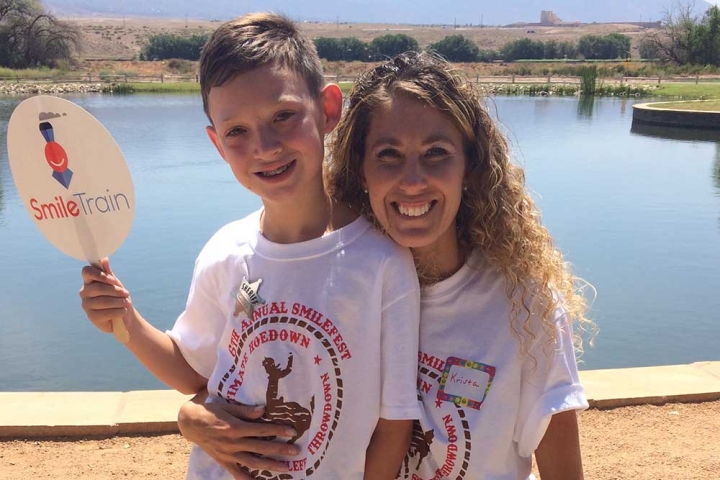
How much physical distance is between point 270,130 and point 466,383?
0.74 m

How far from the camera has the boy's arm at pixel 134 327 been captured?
5.61ft

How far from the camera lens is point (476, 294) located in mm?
1698

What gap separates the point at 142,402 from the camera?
3.54 m

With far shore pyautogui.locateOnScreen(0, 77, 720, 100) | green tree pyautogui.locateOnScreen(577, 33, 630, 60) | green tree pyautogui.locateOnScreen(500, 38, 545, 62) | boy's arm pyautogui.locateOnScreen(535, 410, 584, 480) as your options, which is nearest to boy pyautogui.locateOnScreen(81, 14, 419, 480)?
boy's arm pyautogui.locateOnScreen(535, 410, 584, 480)

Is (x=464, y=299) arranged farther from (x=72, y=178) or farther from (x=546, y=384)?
(x=72, y=178)

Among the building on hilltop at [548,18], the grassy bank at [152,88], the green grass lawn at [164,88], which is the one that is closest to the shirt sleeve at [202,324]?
the grassy bank at [152,88]

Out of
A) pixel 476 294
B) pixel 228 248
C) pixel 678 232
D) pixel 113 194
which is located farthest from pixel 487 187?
pixel 678 232

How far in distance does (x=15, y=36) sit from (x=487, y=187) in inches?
1827

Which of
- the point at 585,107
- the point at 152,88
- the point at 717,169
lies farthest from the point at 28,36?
the point at 717,169

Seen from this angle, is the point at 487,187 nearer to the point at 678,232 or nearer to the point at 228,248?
the point at 228,248

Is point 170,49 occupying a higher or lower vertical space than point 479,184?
higher

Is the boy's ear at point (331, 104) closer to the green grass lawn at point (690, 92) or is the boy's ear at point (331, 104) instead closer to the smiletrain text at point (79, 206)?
the smiletrain text at point (79, 206)

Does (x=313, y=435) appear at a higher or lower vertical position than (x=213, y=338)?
lower

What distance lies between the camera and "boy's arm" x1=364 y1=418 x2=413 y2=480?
5.25 ft
